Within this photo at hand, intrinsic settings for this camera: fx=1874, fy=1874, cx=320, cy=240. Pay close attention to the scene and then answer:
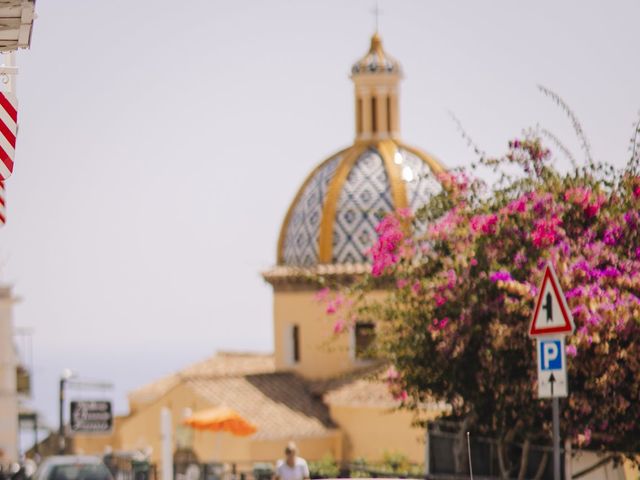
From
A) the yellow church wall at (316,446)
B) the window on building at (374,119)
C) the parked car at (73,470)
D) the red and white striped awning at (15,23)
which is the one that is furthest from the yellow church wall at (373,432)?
the red and white striped awning at (15,23)

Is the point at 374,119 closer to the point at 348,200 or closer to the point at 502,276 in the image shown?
the point at 348,200

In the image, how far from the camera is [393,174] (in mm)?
50250

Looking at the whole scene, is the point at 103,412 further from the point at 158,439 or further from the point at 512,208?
the point at 512,208

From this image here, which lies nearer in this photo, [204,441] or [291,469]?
[291,469]

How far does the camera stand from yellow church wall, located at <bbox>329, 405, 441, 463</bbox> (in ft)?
151

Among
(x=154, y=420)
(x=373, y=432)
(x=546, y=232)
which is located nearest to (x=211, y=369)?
(x=154, y=420)

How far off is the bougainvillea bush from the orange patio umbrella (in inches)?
629

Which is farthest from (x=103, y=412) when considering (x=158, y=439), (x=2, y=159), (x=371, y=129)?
(x=2, y=159)

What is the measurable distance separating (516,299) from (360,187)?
26302 mm

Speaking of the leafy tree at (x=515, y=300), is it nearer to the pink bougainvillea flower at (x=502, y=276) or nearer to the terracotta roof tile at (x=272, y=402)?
the pink bougainvillea flower at (x=502, y=276)

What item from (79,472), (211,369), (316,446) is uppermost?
(211,369)

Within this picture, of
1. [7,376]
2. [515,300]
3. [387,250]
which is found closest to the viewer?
[515,300]

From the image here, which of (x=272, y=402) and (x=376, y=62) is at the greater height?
(x=376, y=62)

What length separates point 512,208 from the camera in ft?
82.7
